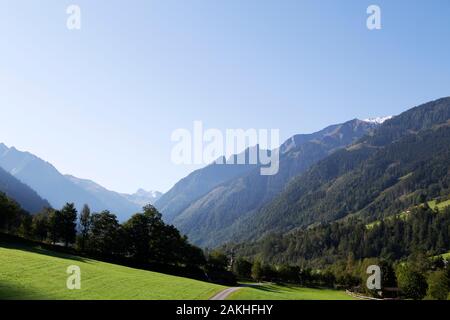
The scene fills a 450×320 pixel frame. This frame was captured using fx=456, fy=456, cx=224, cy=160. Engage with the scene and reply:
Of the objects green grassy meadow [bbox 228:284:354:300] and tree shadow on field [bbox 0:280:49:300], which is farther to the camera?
green grassy meadow [bbox 228:284:354:300]

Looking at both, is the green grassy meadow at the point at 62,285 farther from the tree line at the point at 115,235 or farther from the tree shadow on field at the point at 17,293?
the tree line at the point at 115,235

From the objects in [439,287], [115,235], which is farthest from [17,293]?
[439,287]

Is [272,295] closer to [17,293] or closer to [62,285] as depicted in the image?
[62,285]

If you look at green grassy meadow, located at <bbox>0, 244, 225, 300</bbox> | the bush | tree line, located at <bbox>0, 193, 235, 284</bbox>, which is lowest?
the bush

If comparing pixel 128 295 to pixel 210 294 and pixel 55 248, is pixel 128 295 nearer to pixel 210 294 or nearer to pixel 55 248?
pixel 210 294

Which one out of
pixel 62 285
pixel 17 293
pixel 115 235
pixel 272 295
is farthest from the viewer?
pixel 115 235

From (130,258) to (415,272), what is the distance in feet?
331

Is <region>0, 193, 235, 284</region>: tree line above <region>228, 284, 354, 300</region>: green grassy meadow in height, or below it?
above

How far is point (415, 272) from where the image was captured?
161250mm

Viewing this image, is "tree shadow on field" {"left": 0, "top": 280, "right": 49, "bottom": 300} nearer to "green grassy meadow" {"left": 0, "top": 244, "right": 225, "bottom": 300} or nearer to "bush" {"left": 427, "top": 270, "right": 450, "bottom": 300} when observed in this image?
"green grassy meadow" {"left": 0, "top": 244, "right": 225, "bottom": 300}

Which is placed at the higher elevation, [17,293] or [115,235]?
[115,235]

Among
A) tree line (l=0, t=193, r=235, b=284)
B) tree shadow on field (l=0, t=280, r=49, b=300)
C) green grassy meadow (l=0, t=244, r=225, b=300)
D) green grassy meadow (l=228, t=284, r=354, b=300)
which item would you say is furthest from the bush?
tree shadow on field (l=0, t=280, r=49, b=300)

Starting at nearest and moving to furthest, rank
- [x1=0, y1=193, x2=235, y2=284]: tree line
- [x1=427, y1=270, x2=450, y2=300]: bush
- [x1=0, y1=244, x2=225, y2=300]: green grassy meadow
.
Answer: [x1=0, y1=244, x2=225, y2=300]: green grassy meadow → [x1=0, y1=193, x2=235, y2=284]: tree line → [x1=427, y1=270, x2=450, y2=300]: bush
